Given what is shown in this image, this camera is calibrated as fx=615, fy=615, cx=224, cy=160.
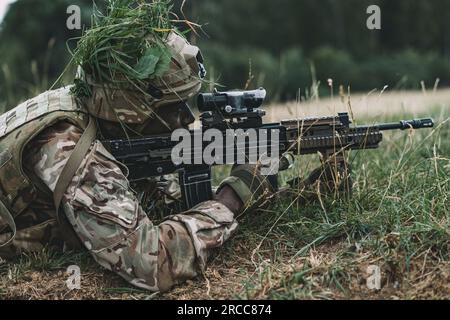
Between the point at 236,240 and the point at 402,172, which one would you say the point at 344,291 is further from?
the point at 402,172

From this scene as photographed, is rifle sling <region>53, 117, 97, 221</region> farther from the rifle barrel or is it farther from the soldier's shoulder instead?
the rifle barrel

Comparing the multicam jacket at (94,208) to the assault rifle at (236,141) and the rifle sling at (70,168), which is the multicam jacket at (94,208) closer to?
the rifle sling at (70,168)

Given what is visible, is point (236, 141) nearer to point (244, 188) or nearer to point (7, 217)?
point (244, 188)

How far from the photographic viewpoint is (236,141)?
13.3 feet

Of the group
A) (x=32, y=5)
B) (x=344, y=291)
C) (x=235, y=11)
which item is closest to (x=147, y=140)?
(x=344, y=291)

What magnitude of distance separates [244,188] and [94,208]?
1020 mm

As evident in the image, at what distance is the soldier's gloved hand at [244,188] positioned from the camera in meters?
3.96

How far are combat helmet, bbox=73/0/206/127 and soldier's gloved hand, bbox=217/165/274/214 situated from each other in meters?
0.63

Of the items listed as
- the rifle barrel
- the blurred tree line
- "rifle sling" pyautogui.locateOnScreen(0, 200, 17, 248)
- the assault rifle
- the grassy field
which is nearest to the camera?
the grassy field

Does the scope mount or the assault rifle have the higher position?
the scope mount

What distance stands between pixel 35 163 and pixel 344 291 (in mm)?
1887

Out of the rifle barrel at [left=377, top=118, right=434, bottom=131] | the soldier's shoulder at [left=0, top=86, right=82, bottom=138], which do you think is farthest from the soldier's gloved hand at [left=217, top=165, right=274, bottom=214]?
the soldier's shoulder at [left=0, top=86, right=82, bottom=138]

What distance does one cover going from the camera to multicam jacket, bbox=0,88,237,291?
3432mm
